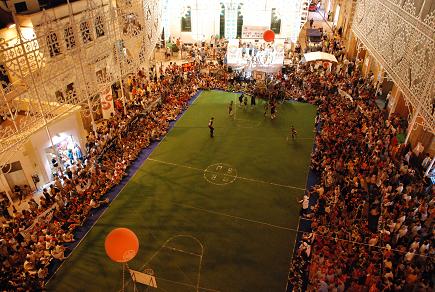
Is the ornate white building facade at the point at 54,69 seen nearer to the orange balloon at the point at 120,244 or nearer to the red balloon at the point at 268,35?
the orange balloon at the point at 120,244

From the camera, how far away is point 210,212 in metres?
17.6

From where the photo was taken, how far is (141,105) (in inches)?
997

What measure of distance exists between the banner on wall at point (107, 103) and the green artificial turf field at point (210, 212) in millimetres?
4705

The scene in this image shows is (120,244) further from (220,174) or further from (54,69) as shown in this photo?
(54,69)

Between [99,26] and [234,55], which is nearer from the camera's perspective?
[99,26]

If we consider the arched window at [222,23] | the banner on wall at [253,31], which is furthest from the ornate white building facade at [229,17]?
the banner on wall at [253,31]

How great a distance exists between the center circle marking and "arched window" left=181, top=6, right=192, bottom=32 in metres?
23.2

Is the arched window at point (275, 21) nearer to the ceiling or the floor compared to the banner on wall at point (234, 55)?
nearer to the ceiling

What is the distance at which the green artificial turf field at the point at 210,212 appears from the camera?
14.6m

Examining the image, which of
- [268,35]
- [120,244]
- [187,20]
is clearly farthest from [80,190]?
[187,20]

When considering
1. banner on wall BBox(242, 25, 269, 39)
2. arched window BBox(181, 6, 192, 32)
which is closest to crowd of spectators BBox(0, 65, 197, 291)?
banner on wall BBox(242, 25, 269, 39)

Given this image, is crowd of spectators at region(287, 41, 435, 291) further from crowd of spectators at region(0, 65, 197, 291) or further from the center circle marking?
crowd of spectators at region(0, 65, 197, 291)

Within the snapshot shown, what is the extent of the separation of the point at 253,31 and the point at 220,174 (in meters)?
19.5

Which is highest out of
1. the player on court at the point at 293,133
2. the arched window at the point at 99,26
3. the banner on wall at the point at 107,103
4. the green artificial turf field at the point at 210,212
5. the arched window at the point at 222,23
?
the arched window at the point at 99,26
